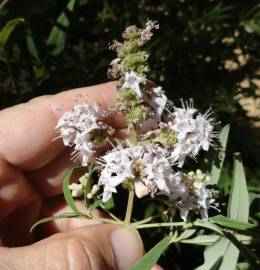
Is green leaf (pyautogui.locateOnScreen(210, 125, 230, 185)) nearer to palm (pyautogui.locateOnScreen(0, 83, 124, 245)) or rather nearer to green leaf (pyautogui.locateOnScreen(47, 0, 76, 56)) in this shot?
palm (pyautogui.locateOnScreen(0, 83, 124, 245))

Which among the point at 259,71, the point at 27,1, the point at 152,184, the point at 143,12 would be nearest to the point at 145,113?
the point at 152,184

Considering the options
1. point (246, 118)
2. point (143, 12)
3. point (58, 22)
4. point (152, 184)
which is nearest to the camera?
point (152, 184)

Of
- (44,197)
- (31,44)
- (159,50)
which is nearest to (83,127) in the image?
(44,197)

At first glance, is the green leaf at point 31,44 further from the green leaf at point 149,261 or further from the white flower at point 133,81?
the green leaf at point 149,261

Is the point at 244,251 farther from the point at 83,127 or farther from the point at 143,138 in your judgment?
the point at 83,127

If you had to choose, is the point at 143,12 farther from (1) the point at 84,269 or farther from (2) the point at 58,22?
(1) the point at 84,269

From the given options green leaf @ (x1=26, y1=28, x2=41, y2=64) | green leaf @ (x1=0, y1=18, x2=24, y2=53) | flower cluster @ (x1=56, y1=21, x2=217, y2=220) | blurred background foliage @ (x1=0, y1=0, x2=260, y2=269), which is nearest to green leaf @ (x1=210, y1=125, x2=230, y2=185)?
flower cluster @ (x1=56, y1=21, x2=217, y2=220)

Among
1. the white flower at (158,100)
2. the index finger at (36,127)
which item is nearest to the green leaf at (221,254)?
the white flower at (158,100)
